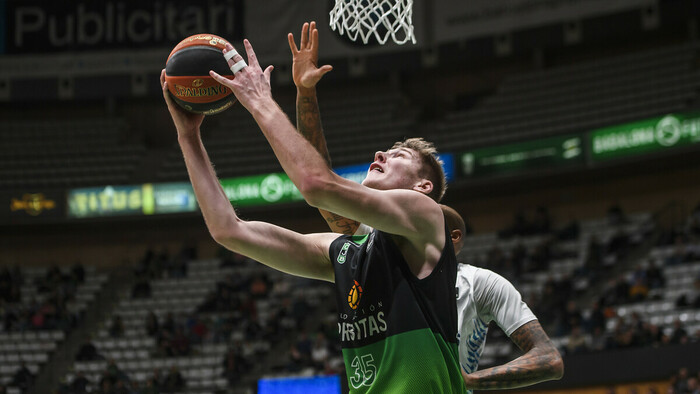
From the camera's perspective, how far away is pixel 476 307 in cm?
388

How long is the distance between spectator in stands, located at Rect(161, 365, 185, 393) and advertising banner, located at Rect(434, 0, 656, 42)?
36.4 ft

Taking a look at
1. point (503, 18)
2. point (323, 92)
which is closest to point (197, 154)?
point (503, 18)

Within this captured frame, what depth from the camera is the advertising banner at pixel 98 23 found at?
76.9 feet

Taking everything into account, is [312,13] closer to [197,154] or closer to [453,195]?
[453,195]

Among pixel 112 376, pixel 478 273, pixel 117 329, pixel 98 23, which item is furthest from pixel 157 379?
pixel 478 273

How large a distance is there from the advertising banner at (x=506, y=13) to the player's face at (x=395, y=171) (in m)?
18.5

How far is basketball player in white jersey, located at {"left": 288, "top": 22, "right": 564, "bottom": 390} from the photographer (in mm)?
2863

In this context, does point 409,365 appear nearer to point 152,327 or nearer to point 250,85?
point 250,85

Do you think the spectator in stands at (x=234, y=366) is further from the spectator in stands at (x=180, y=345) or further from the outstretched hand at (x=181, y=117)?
the outstretched hand at (x=181, y=117)

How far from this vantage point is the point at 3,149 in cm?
2378

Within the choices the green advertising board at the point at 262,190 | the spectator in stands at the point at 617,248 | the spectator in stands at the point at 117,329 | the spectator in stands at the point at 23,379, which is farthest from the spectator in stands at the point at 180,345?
the spectator in stands at the point at 617,248

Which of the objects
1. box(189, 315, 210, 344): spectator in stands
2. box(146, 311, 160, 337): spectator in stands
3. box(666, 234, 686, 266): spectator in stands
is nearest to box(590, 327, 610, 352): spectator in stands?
box(666, 234, 686, 266): spectator in stands

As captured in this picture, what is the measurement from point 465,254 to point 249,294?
5457 millimetres

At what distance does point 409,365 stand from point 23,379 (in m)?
17.5
